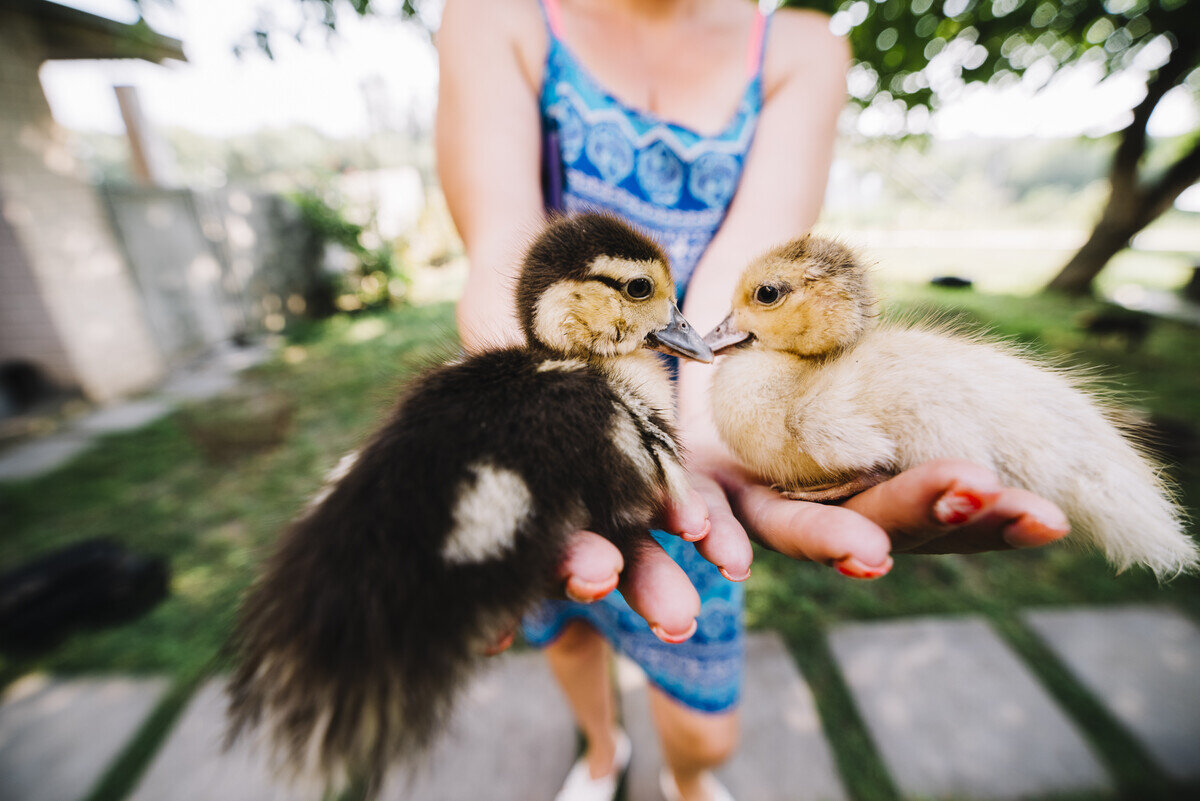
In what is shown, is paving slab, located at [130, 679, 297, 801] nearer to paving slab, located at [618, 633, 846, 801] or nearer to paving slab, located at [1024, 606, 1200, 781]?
paving slab, located at [618, 633, 846, 801]

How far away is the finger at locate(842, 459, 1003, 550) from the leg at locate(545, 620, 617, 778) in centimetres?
133

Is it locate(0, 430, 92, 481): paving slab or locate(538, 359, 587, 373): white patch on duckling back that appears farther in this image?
locate(0, 430, 92, 481): paving slab

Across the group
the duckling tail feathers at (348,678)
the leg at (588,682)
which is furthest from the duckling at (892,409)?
the leg at (588,682)

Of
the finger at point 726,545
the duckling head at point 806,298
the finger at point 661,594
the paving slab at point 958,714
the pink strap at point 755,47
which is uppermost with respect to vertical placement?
the pink strap at point 755,47

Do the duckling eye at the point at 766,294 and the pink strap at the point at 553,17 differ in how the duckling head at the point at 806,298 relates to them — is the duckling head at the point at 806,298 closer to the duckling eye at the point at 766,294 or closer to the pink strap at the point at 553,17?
the duckling eye at the point at 766,294

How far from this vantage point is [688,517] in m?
1.01

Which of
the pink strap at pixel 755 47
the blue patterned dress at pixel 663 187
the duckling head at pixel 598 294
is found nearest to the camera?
the duckling head at pixel 598 294

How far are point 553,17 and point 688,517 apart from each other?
1550 millimetres

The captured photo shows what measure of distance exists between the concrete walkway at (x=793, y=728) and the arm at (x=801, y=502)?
1.58 metres

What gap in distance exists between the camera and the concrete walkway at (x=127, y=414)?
4242 millimetres

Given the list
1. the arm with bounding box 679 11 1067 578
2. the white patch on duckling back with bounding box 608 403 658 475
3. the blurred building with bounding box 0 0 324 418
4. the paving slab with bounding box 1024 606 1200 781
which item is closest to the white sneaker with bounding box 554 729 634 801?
the arm with bounding box 679 11 1067 578

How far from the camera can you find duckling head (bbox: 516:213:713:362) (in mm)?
1190

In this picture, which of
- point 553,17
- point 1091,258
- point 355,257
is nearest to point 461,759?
point 553,17

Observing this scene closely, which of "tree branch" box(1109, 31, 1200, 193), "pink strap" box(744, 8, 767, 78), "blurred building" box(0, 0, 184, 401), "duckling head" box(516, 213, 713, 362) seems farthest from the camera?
"tree branch" box(1109, 31, 1200, 193)
